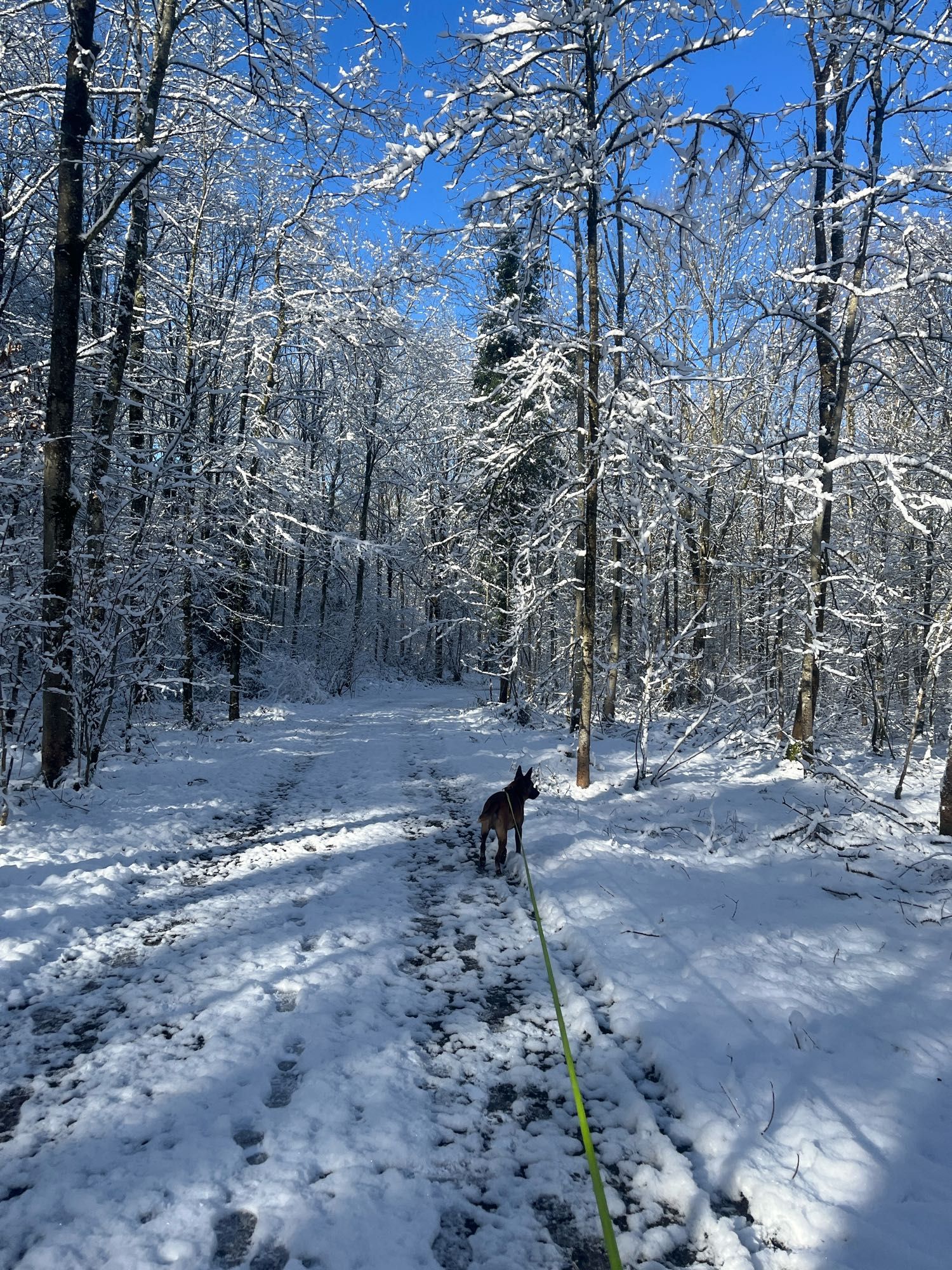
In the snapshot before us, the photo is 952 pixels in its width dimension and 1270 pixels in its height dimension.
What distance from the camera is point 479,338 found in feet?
43.4

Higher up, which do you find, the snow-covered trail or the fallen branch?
the fallen branch

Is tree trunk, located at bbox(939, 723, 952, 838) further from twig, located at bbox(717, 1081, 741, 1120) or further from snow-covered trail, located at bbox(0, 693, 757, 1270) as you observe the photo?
twig, located at bbox(717, 1081, 741, 1120)

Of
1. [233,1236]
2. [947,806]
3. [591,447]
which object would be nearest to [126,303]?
[591,447]

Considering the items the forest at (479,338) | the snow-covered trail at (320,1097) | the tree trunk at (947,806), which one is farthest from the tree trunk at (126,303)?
the tree trunk at (947,806)

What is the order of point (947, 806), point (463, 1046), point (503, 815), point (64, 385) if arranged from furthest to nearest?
point (64, 385) < point (947, 806) < point (503, 815) < point (463, 1046)

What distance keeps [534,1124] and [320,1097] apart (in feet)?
3.50

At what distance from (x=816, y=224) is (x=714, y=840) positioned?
9.72m

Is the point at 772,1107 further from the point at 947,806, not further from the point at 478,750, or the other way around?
the point at 478,750

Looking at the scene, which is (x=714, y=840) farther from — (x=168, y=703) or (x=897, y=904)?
(x=168, y=703)

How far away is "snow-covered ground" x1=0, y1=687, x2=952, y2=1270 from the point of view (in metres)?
2.46

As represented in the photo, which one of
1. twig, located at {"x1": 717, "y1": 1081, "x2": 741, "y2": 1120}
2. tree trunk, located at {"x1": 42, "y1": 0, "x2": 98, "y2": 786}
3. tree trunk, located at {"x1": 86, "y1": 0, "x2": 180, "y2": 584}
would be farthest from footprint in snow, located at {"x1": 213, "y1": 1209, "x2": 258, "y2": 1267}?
tree trunk, located at {"x1": 86, "y1": 0, "x2": 180, "y2": 584}

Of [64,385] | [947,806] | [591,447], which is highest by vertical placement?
[64,385]

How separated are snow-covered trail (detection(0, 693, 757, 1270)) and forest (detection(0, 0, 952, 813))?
3803 mm

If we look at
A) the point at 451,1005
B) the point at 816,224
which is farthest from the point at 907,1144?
the point at 816,224
